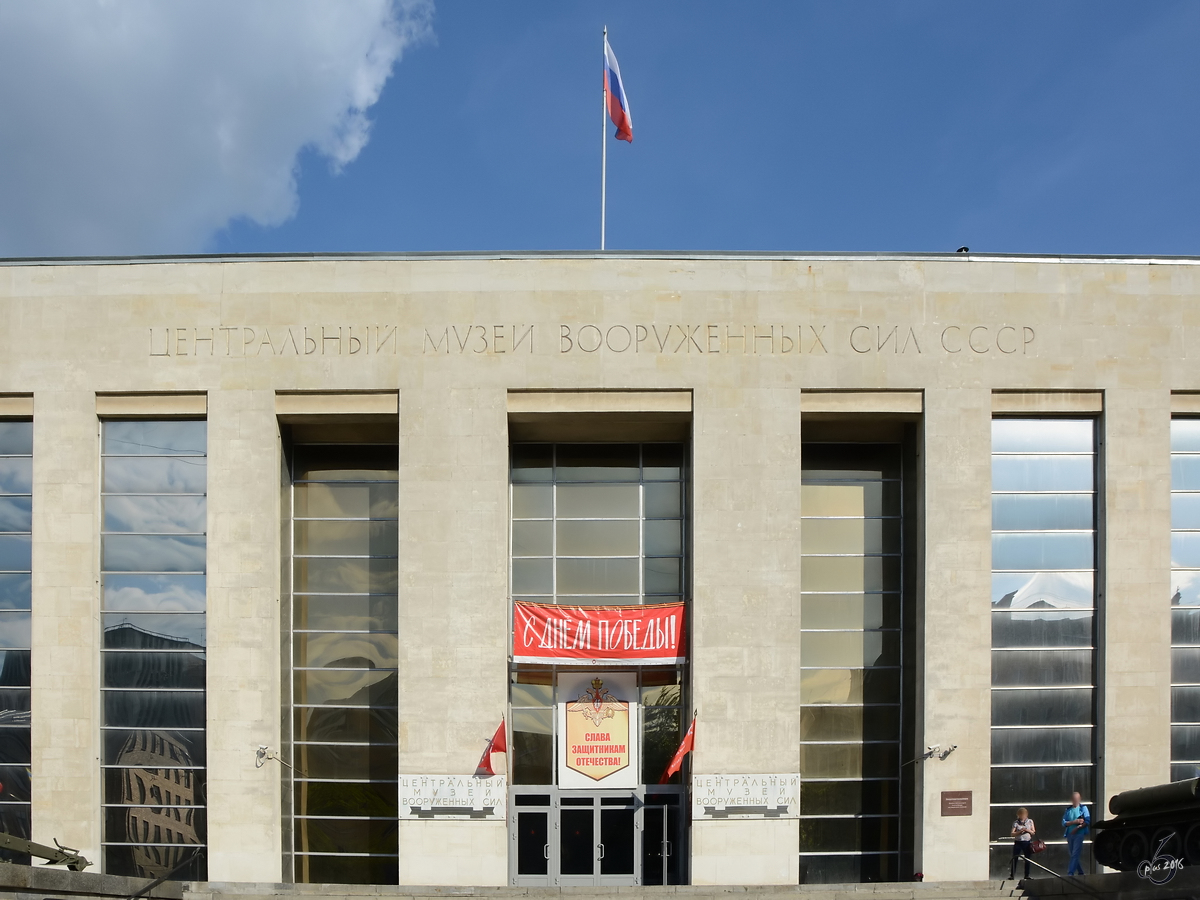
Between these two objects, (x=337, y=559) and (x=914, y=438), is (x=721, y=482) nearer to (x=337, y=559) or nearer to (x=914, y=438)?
(x=914, y=438)

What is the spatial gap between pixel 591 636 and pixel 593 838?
4.67 meters

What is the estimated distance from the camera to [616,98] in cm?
2228

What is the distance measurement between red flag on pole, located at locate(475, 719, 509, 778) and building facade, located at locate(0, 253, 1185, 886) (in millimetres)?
48

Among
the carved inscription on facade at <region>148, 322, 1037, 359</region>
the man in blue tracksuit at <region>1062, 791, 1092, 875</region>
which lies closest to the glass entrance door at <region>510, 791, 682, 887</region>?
the man in blue tracksuit at <region>1062, 791, 1092, 875</region>

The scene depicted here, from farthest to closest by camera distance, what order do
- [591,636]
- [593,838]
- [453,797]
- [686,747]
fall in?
[593,838]
[591,636]
[453,797]
[686,747]

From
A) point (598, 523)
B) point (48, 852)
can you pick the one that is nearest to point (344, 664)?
point (48, 852)

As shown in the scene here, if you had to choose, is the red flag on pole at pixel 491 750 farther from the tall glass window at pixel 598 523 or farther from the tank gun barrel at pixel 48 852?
the tank gun barrel at pixel 48 852

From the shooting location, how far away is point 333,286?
20.3 metres

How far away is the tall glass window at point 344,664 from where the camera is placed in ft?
67.3

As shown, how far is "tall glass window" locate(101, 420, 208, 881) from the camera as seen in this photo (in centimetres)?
1992

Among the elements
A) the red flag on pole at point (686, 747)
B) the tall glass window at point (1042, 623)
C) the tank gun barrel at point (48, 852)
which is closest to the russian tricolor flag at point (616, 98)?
the tall glass window at point (1042, 623)

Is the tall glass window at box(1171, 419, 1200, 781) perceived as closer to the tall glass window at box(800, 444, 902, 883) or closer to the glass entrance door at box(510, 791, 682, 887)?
the tall glass window at box(800, 444, 902, 883)

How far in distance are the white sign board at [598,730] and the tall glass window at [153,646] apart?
816 cm

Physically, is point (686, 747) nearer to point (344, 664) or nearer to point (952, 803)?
point (952, 803)
